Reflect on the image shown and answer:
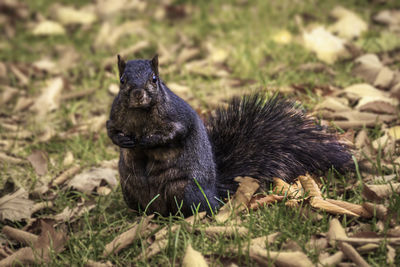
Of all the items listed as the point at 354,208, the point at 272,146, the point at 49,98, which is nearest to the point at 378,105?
the point at 272,146

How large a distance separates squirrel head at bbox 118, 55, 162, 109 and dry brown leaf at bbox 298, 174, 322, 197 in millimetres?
967

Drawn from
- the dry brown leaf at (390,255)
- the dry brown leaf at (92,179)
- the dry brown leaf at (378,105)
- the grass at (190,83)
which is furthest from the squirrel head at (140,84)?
the dry brown leaf at (378,105)

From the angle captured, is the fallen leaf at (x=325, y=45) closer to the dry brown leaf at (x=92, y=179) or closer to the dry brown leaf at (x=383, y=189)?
the dry brown leaf at (x=383, y=189)

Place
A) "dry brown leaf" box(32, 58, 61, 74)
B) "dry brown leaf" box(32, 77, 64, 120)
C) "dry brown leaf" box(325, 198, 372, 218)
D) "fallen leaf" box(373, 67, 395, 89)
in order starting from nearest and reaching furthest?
"dry brown leaf" box(325, 198, 372, 218)
"fallen leaf" box(373, 67, 395, 89)
"dry brown leaf" box(32, 77, 64, 120)
"dry brown leaf" box(32, 58, 61, 74)

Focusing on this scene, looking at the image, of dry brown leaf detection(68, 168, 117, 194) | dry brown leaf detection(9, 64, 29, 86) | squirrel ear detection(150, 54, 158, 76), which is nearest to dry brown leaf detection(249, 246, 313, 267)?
squirrel ear detection(150, 54, 158, 76)

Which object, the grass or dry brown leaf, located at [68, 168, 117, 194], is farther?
dry brown leaf, located at [68, 168, 117, 194]

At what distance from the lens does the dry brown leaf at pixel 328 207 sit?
2.61 m

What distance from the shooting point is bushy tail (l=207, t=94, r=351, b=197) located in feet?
9.77

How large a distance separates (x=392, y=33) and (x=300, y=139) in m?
2.77

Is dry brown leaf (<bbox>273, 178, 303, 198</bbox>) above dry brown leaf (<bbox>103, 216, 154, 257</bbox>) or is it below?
above

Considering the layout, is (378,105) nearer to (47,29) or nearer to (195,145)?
(195,145)

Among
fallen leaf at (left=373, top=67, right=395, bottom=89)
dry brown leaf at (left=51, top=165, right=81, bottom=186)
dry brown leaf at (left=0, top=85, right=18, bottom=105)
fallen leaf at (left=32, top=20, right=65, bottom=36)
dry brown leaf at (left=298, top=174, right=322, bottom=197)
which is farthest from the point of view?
fallen leaf at (left=32, top=20, right=65, bottom=36)

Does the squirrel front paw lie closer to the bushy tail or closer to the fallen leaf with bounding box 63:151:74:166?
the bushy tail

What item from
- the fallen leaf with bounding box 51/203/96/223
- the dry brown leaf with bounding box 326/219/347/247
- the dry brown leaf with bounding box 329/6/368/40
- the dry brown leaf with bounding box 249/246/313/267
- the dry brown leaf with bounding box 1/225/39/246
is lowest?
the dry brown leaf with bounding box 1/225/39/246
